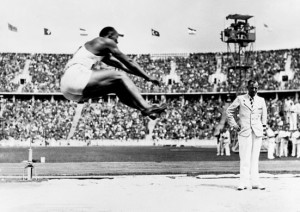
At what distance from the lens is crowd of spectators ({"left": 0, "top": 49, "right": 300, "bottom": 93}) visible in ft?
202

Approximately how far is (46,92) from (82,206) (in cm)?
5526

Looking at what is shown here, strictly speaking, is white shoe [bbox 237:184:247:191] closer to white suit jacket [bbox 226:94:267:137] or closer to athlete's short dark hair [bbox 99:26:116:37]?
white suit jacket [bbox 226:94:267:137]

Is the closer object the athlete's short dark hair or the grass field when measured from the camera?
the athlete's short dark hair

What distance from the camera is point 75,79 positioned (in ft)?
15.6

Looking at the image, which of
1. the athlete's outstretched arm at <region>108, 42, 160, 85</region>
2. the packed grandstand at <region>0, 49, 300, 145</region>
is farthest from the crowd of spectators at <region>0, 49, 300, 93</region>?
the athlete's outstretched arm at <region>108, 42, 160, 85</region>

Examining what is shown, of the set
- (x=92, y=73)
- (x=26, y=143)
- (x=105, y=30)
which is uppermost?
(x=105, y=30)

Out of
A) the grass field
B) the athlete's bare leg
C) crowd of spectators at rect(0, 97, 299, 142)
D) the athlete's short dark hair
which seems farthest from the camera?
crowd of spectators at rect(0, 97, 299, 142)

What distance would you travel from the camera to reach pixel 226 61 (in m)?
64.3

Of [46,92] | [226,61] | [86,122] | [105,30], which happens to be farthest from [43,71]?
[105,30]

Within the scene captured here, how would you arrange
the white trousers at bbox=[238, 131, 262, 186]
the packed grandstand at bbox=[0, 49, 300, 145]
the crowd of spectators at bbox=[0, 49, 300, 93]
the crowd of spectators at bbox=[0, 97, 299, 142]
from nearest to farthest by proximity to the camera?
the white trousers at bbox=[238, 131, 262, 186] → the crowd of spectators at bbox=[0, 97, 299, 142] → the packed grandstand at bbox=[0, 49, 300, 145] → the crowd of spectators at bbox=[0, 49, 300, 93]

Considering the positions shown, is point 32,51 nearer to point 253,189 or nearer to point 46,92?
point 46,92

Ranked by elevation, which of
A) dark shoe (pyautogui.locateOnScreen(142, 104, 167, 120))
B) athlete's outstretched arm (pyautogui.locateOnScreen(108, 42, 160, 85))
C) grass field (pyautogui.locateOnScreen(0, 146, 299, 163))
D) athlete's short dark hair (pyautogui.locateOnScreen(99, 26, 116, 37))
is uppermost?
athlete's short dark hair (pyautogui.locateOnScreen(99, 26, 116, 37))

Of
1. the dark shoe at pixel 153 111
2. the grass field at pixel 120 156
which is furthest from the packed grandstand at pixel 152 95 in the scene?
the dark shoe at pixel 153 111

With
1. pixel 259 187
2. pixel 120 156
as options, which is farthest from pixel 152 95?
pixel 259 187
